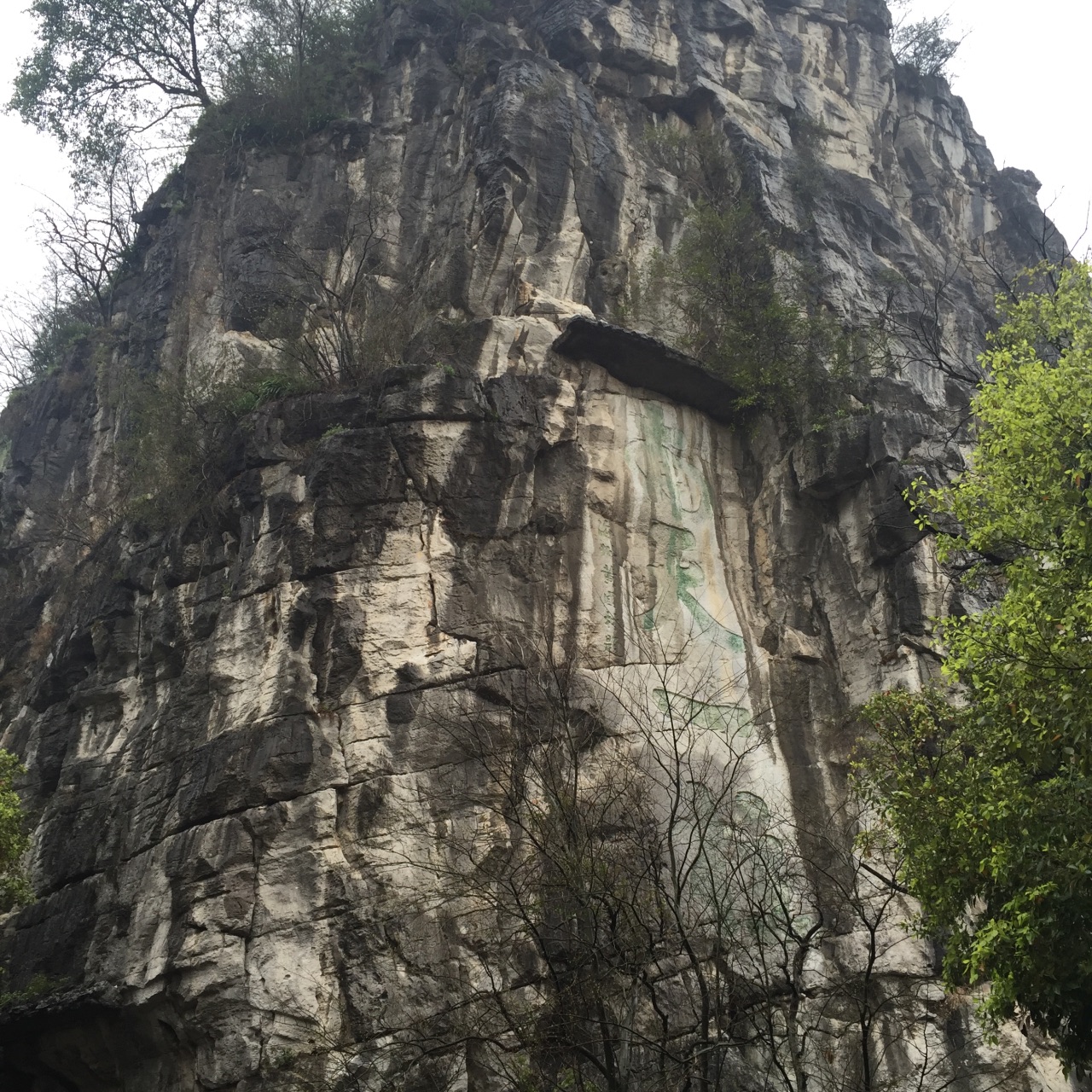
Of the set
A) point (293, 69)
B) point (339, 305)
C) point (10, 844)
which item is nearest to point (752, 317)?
point (339, 305)

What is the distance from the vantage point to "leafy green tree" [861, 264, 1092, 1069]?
8141mm

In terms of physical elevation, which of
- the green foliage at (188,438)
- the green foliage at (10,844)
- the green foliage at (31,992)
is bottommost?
the green foliage at (31,992)

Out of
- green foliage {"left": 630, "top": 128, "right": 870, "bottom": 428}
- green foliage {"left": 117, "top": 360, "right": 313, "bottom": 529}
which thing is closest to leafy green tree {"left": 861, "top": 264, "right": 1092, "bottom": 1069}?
green foliage {"left": 630, "top": 128, "right": 870, "bottom": 428}

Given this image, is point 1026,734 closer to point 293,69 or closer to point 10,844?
point 10,844

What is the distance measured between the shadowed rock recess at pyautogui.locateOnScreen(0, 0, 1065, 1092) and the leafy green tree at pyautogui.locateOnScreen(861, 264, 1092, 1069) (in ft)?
9.19

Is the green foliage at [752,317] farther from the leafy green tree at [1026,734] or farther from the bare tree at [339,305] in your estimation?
the leafy green tree at [1026,734]

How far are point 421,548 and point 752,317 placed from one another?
22.0ft

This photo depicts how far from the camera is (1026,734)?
918cm

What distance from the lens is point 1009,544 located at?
400 inches

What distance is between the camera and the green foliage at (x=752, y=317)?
57.9ft

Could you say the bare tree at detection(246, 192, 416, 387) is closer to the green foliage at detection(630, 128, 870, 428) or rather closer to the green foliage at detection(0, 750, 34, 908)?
the green foliage at detection(630, 128, 870, 428)

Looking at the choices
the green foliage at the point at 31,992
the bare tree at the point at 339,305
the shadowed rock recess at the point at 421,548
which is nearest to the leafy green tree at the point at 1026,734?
the shadowed rock recess at the point at 421,548

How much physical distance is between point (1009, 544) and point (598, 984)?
5.01 m

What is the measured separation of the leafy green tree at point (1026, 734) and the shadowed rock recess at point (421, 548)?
2801mm
